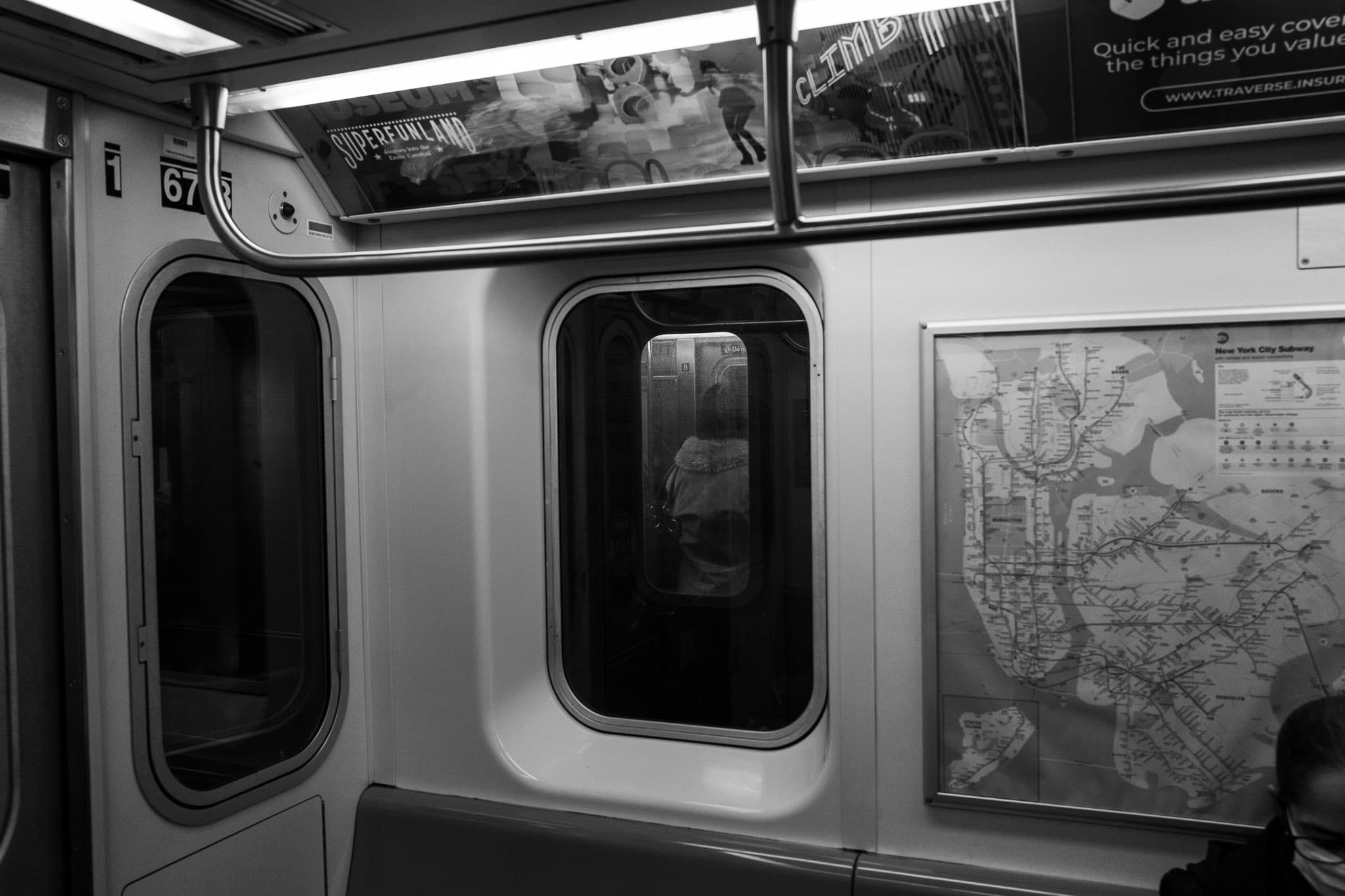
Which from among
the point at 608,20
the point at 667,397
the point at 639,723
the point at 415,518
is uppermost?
the point at 608,20

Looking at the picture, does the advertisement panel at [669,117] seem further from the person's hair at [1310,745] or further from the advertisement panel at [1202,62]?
the person's hair at [1310,745]

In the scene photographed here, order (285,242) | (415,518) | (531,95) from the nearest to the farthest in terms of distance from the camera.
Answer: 1. (531,95)
2. (285,242)
3. (415,518)

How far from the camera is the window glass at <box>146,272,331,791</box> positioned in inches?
92.2

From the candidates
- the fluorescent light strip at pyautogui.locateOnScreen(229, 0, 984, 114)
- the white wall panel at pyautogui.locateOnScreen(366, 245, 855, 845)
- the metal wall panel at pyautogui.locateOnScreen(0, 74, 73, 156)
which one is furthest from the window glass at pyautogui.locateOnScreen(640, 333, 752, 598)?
the metal wall panel at pyautogui.locateOnScreen(0, 74, 73, 156)

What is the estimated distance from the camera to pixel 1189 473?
213 cm

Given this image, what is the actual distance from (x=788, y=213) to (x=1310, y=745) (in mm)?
1383

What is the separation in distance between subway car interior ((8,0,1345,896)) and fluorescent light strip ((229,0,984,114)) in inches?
0.5

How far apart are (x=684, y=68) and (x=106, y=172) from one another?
1.24 meters

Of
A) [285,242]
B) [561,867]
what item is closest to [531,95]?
[285,242]

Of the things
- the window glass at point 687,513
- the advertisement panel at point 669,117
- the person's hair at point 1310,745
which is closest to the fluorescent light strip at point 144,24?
the advertisement panel at point 669,117

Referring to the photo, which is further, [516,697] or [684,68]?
[516,697]

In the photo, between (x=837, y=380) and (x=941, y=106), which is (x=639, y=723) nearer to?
(x=837, y=380)

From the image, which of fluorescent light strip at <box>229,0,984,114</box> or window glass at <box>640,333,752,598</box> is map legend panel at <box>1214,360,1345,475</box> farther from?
window glass at <box>640,333,752,598</box>

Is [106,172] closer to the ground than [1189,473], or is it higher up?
higher up
